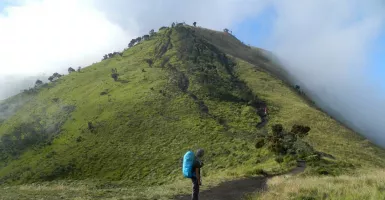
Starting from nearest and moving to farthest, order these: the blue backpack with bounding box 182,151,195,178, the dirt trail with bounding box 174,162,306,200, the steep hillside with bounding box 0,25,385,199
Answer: the blue backpack with bounding box 182,151,195,178 < the dirt trail with bounding box 174,162,306,200 < the steep hillside with bounding box 0,25,385,199

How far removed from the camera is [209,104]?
260ft

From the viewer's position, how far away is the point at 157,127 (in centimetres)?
6619

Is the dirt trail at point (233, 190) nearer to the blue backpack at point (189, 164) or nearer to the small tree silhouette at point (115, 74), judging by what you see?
the blue backpack at point (189, 164)

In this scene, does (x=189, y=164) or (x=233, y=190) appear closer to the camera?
(x=189, y=164)

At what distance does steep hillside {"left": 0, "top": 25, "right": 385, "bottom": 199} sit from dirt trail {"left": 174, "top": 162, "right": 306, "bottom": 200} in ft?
5.57

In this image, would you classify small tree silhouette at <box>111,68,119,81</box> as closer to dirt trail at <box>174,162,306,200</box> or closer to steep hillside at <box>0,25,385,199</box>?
steep hillside at <box>0,25,385,199</box>

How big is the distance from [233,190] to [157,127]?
4552 cm

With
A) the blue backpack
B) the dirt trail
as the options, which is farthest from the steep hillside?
the blue backpack

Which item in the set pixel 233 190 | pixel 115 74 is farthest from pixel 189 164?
pixel 115 74

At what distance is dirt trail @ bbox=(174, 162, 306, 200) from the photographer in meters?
19.1

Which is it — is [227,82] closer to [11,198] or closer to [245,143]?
[245,143]

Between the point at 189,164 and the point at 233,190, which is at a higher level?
the point at 189,164

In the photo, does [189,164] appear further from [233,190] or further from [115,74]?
[115,74]

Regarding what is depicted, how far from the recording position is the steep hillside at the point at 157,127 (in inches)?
1801
